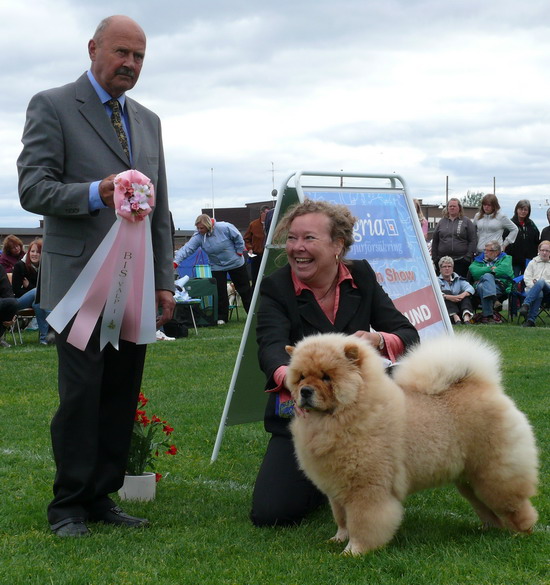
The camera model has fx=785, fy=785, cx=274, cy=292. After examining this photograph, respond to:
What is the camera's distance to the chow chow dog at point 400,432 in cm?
336

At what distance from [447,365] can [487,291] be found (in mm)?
10450

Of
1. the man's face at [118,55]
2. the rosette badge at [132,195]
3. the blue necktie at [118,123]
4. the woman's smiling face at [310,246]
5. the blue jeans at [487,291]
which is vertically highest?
the man's face at [118,55]

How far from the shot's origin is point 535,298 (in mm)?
13086

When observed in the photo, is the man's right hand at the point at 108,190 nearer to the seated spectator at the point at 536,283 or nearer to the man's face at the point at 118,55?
the man's face at the point at 118,55

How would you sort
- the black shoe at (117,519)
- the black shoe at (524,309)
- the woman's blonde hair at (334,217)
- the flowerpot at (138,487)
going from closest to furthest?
1. the black shoe at (117,519)
2. the woman's blonde hair at (334,217)
3. the flowerpot at (138,487)
4. the black shoe at (524,309)

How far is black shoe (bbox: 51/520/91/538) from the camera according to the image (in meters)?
3.78

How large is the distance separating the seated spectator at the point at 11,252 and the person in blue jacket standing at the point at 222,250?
2.77 m

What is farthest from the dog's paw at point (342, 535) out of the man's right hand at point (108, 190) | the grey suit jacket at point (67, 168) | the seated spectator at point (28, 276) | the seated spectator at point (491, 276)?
the seated spectator at point (491, 276)

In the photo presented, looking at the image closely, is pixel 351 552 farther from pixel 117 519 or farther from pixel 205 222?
pixel 205 222

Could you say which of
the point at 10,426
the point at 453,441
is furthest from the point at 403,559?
the point at 10,426

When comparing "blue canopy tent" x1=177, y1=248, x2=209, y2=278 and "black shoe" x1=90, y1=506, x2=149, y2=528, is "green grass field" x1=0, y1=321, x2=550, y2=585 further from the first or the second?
"blue canopy tent" x1=177, y1=248, x2=209, y2=278

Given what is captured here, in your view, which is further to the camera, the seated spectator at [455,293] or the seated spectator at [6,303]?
the seated spectator at [455,293]

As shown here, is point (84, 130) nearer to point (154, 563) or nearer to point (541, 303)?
point (154, 563)

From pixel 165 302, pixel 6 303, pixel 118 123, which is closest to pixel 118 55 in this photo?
pixel 118 123
